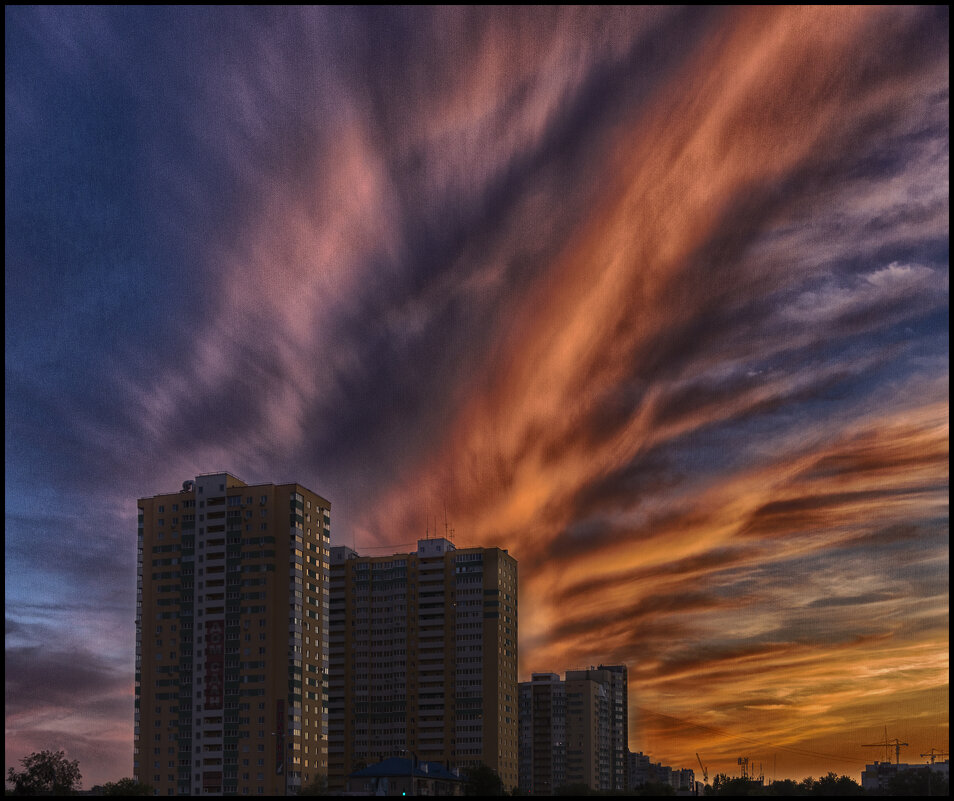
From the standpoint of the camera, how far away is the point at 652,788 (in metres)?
196

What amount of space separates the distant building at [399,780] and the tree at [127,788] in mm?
32379

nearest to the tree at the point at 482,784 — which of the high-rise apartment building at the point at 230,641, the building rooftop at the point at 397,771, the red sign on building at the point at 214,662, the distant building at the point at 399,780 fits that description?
the distant building at the point at 399,780

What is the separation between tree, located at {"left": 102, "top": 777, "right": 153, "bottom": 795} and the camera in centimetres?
16150

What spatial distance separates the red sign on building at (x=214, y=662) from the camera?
7170 inches

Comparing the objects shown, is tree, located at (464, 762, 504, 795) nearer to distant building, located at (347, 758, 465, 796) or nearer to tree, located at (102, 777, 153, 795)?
distant building, located at (347, 758, 465, 796)

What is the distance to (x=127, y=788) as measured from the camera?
166 metres

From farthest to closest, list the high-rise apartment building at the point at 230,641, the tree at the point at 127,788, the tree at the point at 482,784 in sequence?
→ the tree at the point at 482,784, the high-rise apartment building at the point at 230,641, the tree at the point at 127,788

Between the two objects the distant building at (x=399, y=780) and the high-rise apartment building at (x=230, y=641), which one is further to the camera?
the high-rise apartment building at (x=230, y=641)

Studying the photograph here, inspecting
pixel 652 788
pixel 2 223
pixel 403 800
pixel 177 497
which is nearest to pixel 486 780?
pixel 652 788

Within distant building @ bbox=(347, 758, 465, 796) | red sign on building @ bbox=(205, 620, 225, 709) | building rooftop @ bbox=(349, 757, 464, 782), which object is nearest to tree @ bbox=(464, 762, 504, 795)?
distant building @ bbox=(347, 758, 465, 796)

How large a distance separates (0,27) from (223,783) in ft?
508

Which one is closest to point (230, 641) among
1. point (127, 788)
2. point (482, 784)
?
point (127, 788)

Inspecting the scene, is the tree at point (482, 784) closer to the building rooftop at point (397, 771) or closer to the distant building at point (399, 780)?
the distant building at point (399, 780)

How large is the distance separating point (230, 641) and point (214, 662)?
14.0ft
